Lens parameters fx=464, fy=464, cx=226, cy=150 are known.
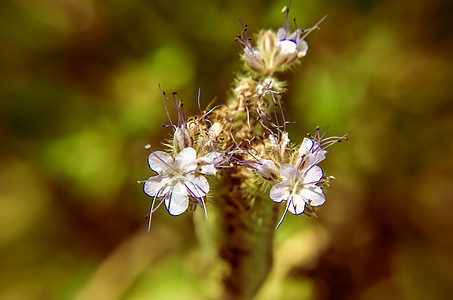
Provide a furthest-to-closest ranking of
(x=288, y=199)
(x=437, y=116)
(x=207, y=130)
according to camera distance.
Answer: (x=437, y=116)
(x=207, y=130)
(x=288, y=199)

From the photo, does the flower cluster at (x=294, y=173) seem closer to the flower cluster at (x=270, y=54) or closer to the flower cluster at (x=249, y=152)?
the flower cluster at (x=249, y=152)

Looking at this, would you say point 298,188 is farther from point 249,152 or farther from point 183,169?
point 183,169

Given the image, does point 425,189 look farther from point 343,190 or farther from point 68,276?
point 68,276

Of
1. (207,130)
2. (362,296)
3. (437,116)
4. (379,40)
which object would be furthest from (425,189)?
(207,130)

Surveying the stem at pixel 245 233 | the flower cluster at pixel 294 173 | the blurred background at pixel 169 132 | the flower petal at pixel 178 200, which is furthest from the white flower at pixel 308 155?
the blurred background at pixel 169 132

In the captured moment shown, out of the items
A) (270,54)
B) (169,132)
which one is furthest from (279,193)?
(169,132)

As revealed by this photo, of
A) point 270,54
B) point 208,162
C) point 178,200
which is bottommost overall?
point 178,200
